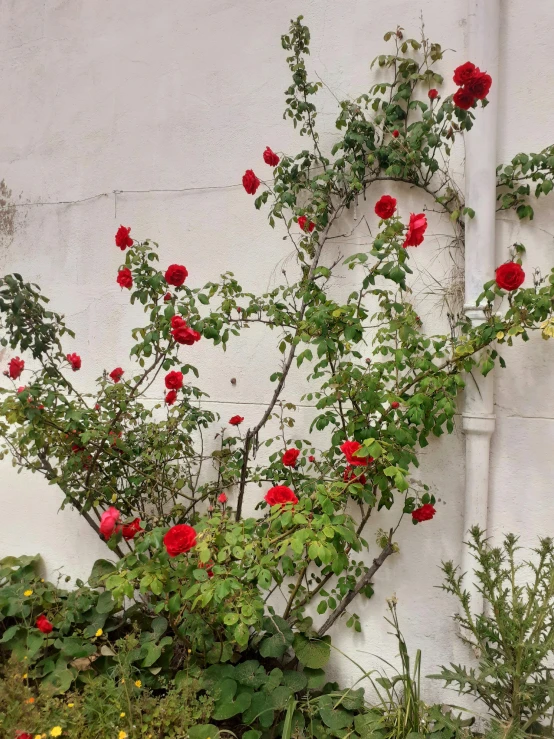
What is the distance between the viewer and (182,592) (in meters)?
1.78

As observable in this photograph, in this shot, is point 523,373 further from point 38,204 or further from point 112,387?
point 38,204

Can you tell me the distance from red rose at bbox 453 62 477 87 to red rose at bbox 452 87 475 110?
0.09 feet

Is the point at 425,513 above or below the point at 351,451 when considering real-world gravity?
below

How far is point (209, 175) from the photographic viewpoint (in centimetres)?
268

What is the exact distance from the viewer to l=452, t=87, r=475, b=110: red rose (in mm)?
1811

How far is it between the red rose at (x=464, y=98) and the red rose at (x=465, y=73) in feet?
0.09

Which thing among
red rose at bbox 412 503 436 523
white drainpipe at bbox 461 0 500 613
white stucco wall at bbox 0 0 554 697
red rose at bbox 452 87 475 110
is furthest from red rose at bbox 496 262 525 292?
red rose at bbox 412 503 436 523

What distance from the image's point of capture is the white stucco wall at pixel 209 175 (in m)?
2.07

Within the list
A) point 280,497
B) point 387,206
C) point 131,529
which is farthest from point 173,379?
point 387,206

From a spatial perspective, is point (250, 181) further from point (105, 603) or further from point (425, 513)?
point (105, 603)

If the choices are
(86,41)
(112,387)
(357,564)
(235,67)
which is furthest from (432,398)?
(86,41)

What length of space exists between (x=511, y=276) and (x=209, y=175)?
157cm

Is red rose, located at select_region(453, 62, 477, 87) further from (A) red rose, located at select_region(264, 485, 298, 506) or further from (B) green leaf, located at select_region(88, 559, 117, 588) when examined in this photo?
(B) green leaf, located at select_region(88, 559, 117, 588)

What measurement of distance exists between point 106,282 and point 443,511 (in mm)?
2054
